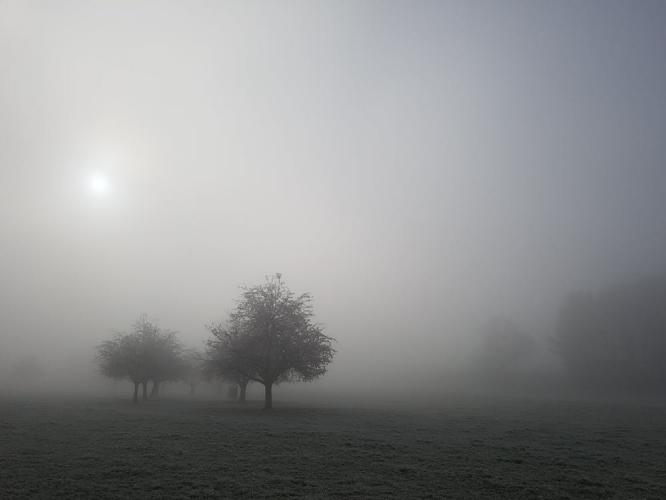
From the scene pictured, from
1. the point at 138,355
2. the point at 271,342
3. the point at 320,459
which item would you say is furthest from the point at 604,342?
the point at 138,355

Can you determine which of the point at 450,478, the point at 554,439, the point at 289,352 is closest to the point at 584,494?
the point at 450,478

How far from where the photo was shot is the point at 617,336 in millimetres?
90750

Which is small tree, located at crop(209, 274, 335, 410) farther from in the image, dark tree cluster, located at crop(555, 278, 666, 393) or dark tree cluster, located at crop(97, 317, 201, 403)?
dark tree cluster, located at crop(555, 278, 666, 393)

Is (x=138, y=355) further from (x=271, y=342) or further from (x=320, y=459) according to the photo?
(x=320, y=459)

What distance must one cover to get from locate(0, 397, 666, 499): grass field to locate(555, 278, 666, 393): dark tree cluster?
215 feet

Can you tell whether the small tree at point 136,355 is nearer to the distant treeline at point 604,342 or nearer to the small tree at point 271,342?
the small tree at point 271,342

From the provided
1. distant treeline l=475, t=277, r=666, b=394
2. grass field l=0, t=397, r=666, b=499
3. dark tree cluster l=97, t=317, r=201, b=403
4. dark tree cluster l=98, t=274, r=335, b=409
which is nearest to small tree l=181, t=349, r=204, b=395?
dark tree cluster l=97, t=317, r=201, b=403

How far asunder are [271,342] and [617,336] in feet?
295

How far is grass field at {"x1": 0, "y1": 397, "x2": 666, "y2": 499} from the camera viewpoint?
53.4 ft

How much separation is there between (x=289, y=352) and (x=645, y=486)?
34.5 metres

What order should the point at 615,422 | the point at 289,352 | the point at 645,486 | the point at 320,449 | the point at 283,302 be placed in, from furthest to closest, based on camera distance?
the point at 283,302 < the point at 289,352 < the point at 615,422 < the point at 320,449 < the point at 645,486

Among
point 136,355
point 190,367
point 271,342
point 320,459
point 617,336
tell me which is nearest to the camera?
point 320,459

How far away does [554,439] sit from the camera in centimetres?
2814

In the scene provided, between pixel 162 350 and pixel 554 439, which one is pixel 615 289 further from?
pixel 162 350
